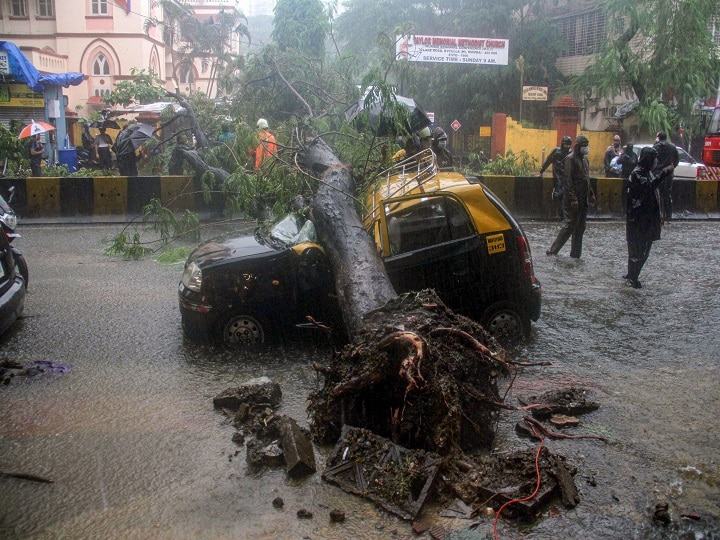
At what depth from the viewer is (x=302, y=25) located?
87.8 feet

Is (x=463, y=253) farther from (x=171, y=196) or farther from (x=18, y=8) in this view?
(x=18, y=8)

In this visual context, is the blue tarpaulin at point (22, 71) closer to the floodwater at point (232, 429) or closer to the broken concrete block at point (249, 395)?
the floodwater at point (232, 429)

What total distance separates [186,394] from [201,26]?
4517 centimetres

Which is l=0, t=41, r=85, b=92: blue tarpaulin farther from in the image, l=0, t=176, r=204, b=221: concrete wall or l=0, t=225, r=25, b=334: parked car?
l=0, t=225, r=25, b=334: parked car

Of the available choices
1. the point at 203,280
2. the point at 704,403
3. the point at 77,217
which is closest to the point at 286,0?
the point at 77,217

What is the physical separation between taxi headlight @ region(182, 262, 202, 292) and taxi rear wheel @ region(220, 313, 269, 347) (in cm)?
42

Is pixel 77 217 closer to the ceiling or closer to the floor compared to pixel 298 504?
closer to the ceiling

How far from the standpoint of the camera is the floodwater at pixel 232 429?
382 cm

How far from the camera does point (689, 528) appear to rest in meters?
3.72

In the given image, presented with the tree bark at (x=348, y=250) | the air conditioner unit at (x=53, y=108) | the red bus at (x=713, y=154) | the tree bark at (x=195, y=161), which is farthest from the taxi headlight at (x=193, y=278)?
the air conditioner unit at (x=53, y=108)

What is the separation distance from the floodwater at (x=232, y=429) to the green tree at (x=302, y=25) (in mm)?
17985

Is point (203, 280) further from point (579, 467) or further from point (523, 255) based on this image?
point (579, 467)

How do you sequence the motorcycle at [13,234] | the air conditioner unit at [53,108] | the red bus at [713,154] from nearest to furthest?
the motorcycle at [13,234] < the red bus at [713,154] < the air conditioner unit at [53,108]

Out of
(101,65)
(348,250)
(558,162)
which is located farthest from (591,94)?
(348,250)
